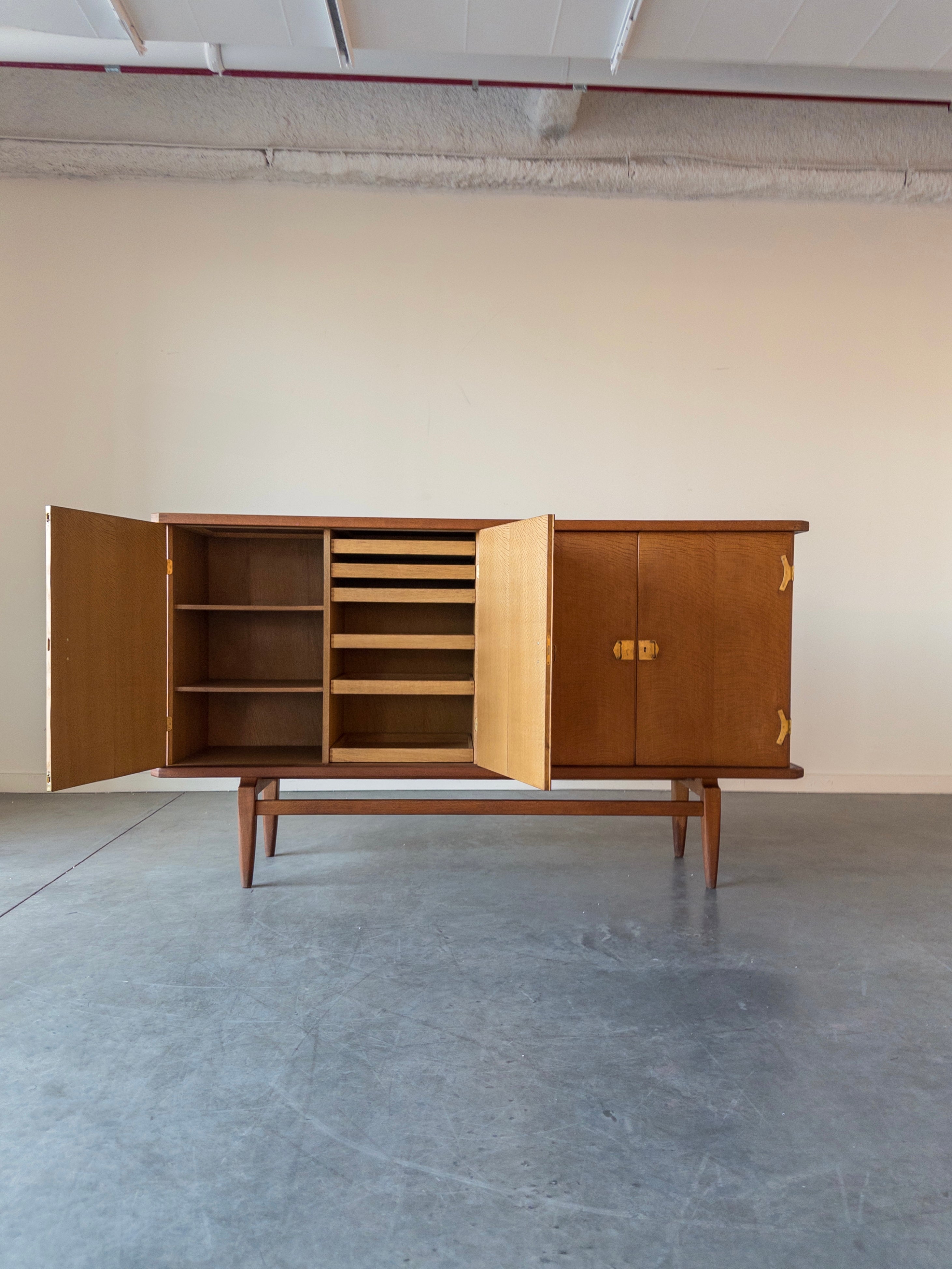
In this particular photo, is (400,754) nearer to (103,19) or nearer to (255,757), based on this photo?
(255,757)

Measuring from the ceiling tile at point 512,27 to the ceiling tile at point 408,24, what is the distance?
Result: 4cm

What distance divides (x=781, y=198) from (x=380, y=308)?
2.15m

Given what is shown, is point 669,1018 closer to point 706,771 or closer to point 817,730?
point 706,771

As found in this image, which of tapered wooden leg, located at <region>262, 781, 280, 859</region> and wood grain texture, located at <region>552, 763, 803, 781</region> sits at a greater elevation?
wood grain texture, located at <region>552, 763, 803, 781</region>

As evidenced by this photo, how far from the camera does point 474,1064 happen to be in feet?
5.22

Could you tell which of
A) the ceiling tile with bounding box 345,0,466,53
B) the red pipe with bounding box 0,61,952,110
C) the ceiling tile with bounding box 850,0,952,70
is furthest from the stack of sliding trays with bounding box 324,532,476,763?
the ceiling tile with bounding box 850,0,952,70

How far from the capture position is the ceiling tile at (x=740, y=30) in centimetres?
263

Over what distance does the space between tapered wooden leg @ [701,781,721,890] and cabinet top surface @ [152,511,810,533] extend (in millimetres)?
830

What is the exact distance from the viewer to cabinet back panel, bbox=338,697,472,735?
306cm

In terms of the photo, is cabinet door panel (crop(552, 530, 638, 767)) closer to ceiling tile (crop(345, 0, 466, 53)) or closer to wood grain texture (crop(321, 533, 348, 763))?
wood grain texture (crop(321, 533, 348, 763))

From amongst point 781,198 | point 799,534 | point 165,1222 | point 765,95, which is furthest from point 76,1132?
point 781,198

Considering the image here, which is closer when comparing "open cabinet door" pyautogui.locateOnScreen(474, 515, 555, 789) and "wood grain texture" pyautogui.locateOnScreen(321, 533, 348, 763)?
"open cabinet door" pyautogui.locateOnScreen(474, 515, 555, 789)

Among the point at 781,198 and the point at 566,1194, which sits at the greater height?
the point at 781,198

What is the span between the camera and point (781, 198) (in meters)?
4.03
